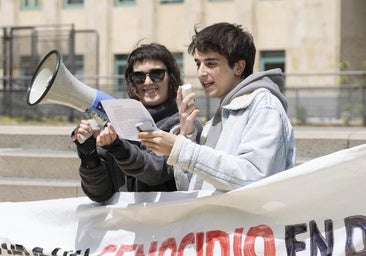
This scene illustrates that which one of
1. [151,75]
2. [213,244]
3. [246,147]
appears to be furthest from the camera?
[151,75]

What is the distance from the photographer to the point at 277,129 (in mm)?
3998

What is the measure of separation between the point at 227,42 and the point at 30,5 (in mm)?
35555

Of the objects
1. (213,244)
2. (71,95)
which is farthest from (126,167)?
(213,244)

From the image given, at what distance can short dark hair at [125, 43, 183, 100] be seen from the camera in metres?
4.85

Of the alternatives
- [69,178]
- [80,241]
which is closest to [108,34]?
[69,178]

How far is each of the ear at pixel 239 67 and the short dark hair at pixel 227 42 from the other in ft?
0.06

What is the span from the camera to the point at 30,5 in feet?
127

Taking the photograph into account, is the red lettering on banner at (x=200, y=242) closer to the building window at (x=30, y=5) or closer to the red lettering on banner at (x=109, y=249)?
the red lettering on banner at (x=109, y=249)

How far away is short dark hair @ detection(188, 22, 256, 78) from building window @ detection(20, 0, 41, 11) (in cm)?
3537

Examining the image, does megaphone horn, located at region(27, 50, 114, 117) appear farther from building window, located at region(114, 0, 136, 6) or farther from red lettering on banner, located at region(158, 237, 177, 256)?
building window, located at region(114, 0, 136, 6)

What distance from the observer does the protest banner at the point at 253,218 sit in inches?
167

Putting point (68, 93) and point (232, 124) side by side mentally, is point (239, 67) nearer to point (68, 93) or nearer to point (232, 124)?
point (232, 124)

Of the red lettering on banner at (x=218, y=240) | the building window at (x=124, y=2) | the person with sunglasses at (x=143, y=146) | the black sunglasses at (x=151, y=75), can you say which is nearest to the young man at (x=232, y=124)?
the red lettering on banner at (x=218, y=240)

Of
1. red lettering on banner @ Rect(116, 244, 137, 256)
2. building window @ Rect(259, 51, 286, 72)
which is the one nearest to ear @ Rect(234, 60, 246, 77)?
red lettering on banner @ Rect(116, 244, 137, 256)
